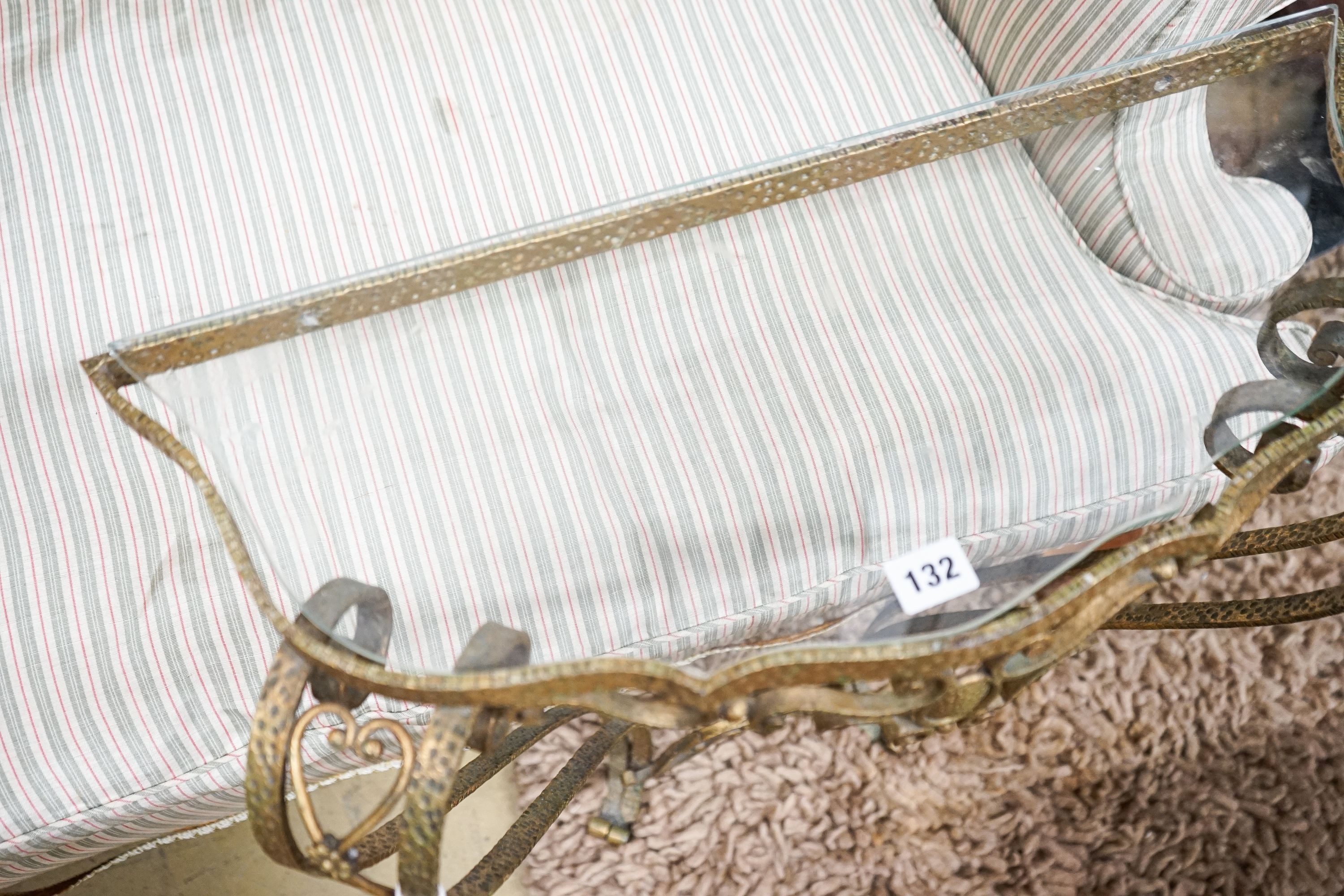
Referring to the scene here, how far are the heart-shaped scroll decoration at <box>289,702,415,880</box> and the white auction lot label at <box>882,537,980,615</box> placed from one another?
334 millimetres

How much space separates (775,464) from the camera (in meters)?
0.77

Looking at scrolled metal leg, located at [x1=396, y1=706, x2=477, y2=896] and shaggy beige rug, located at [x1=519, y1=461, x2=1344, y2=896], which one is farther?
shaggy beige rug, located at [x1=519, y1=461, x2=1344, y2=896]

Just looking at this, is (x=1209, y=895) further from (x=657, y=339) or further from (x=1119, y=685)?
(x=657, y=339)

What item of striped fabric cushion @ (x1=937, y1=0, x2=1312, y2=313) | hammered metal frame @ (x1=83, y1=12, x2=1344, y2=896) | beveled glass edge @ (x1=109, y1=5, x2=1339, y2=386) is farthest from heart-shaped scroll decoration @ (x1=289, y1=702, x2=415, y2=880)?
striped fabric cushion @ (x1=937, y1=0, x2=1312, y2=313)

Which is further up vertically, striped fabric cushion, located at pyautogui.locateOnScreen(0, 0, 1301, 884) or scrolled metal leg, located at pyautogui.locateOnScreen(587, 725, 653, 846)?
striped fabric cushion, located at pyautogui.locateOnScreen(0, 0, 1301, 884)

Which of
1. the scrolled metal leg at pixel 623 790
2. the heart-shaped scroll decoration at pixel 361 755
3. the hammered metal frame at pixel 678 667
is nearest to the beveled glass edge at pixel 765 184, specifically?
the hammered metal frame at pixel 678 667

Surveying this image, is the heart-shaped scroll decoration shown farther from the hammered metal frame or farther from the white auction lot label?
the white auction lot label

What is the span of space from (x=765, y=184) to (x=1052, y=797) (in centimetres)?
74

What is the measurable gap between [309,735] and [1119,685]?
865 mm

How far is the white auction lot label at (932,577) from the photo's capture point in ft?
2.06

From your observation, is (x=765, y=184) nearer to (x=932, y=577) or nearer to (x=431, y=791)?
(x=932, y=577)

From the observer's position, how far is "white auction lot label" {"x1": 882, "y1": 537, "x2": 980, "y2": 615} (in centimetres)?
63

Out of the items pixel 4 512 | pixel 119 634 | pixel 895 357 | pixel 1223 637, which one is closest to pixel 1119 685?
pixel 1223 637

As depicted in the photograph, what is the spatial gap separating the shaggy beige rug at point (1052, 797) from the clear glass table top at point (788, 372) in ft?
1.10
